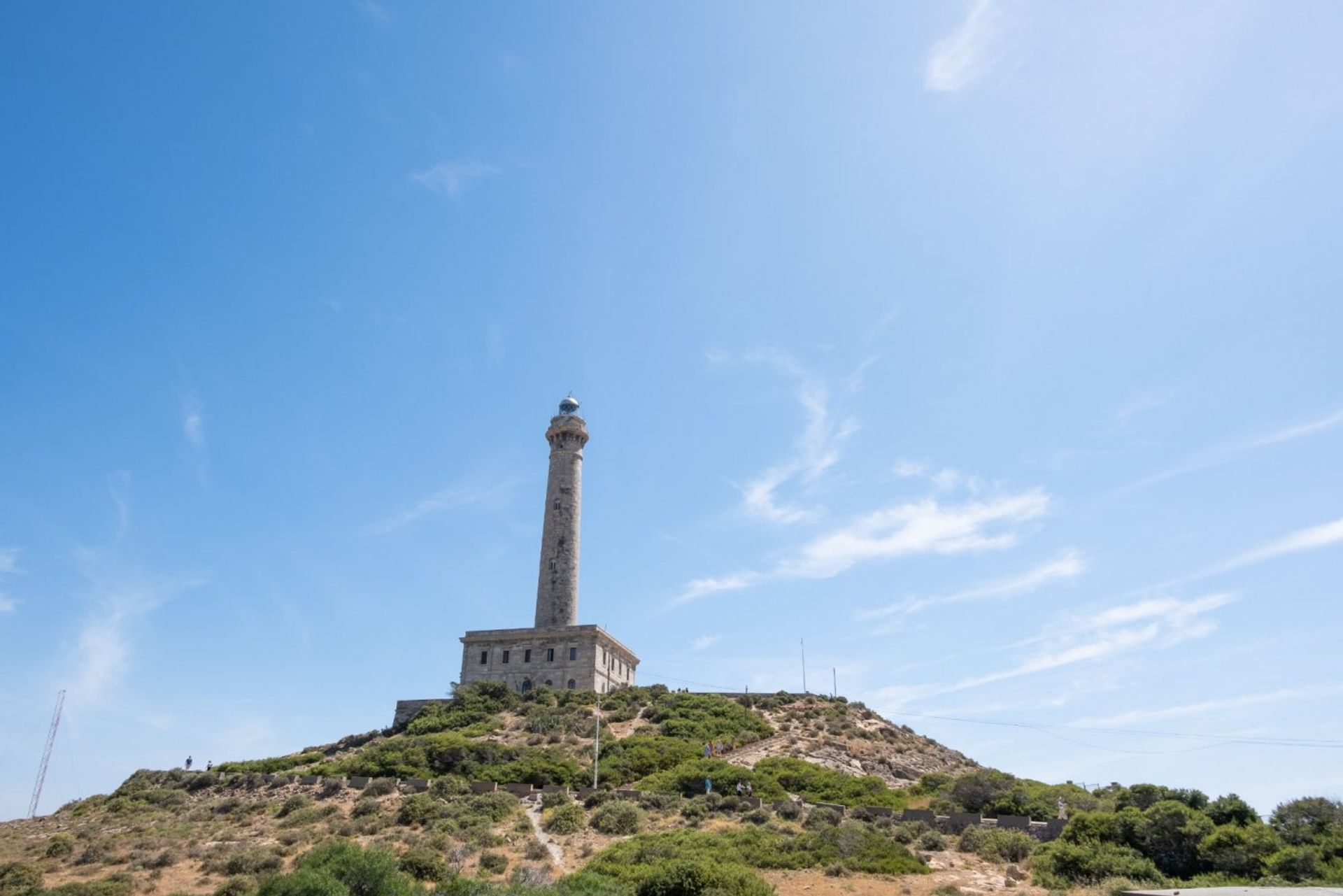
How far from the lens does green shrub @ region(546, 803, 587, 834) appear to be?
1029 inches

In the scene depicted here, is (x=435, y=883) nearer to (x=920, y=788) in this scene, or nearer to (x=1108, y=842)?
(x=1108, y=842)

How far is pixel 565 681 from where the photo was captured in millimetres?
55281

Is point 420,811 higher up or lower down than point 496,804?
lower down

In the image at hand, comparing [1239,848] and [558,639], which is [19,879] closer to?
[1239,848]

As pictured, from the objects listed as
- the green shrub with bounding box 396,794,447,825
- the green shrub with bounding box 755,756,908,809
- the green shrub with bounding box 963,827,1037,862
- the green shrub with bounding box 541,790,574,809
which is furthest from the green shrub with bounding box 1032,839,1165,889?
the green shrub with bounding box 396,794,447,825

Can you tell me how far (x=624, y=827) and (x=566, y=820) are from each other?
2.01m

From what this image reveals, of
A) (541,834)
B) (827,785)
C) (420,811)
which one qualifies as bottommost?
(541,834)

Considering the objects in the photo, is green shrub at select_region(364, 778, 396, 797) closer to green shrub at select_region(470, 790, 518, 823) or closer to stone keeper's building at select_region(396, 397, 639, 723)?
green shrub at select_region(470, 790, 518, 823)

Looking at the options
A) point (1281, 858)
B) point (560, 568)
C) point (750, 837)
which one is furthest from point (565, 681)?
point (1281, 858)

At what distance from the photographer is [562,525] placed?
60.8 m

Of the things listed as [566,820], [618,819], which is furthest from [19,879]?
[618,819]

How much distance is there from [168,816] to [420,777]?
9.25 metres

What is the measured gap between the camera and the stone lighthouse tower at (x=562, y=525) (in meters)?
58.6

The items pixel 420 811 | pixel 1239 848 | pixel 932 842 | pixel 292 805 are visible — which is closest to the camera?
pixel 1239 848
